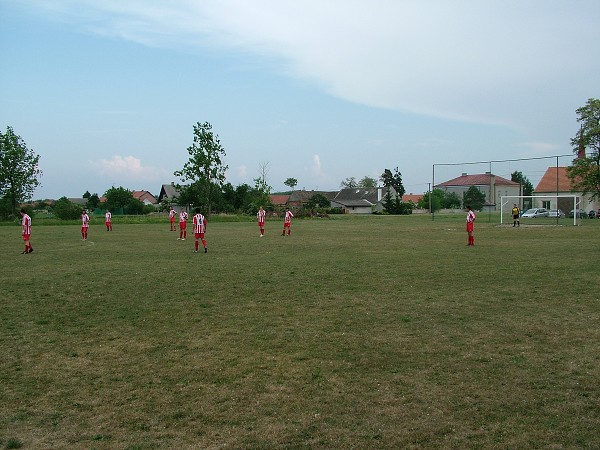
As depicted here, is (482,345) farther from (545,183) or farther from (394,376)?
(545,183)

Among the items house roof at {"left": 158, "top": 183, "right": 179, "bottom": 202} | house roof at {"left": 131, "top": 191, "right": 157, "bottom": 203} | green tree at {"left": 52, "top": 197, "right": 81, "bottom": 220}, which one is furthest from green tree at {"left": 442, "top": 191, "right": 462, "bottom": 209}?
house roof at {"left": 131, "top": 191, "right": 157, "bottom": 203}

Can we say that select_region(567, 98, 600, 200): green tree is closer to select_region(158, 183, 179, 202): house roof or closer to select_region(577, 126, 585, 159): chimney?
select_region(577, 126, 585, 159): chimney

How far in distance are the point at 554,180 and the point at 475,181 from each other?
7.56 m

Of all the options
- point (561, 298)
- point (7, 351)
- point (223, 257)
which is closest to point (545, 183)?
point (223, 257)

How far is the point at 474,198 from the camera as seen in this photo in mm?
57062

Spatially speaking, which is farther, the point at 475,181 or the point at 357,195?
the point at 357,195

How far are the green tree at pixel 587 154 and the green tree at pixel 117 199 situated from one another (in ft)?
222

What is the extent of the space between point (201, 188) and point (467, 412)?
214 feet

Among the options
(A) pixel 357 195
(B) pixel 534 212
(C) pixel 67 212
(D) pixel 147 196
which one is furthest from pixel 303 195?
(B) pixel 534 212

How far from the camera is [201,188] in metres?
68.8

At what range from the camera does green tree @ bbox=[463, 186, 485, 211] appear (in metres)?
55.7

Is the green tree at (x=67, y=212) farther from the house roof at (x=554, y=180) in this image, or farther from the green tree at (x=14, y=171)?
the house roof at (x=554, y=180)

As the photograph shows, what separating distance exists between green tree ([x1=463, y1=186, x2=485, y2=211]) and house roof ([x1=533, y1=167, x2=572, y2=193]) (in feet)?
17.9

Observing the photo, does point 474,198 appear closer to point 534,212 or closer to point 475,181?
point 475,181
